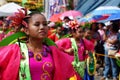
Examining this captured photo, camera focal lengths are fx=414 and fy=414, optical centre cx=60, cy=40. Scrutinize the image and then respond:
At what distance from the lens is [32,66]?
4.50m

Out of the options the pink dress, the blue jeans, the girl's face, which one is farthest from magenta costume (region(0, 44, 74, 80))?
the blue jeans

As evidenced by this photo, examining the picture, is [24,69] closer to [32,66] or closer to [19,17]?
[32,66]

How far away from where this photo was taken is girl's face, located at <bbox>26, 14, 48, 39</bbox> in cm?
449

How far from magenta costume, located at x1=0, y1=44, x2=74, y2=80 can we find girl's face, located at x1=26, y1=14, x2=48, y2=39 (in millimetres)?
238

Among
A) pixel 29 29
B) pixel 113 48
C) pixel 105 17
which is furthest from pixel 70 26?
pixel 105 17

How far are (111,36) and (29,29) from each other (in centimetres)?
537

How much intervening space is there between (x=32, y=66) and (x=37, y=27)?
43cm

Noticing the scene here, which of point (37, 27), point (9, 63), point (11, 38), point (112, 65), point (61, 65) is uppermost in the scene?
point (37, 27)

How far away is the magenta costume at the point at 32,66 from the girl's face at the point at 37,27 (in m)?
0.24

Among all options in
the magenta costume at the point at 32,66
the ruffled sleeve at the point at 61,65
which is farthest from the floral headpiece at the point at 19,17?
the ruffled sleeve at the point at 61,65

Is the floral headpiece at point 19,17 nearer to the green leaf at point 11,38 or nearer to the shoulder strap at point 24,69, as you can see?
the green leaf at point 11,38

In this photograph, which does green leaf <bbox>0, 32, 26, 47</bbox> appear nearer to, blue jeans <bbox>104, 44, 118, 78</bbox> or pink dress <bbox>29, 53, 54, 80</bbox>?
pink dress <bbox>29, 53, 54, 80</bbox>

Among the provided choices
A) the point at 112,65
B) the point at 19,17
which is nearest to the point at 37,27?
the point at 19,17

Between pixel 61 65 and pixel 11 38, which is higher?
pixel 11 38
